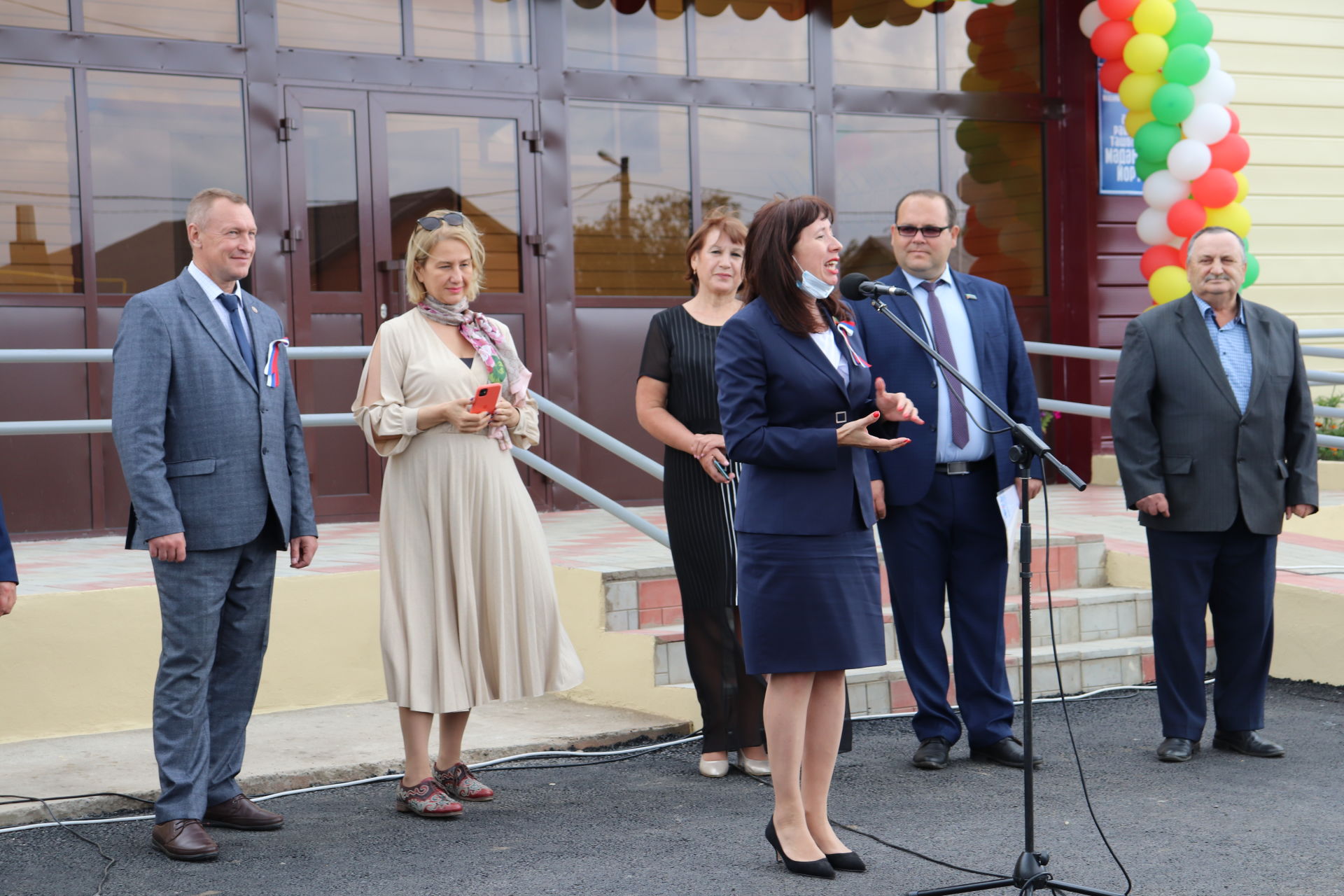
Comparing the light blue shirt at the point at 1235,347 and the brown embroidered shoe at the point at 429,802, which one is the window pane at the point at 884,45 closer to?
the light blue shirt at the point at 1235,347

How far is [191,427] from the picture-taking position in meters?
3.93

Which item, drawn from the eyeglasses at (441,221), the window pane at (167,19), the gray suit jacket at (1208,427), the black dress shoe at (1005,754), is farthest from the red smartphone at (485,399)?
the window pane at (167,19)

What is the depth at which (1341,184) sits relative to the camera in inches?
396

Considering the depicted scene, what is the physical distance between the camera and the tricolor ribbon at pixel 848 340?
3676mm

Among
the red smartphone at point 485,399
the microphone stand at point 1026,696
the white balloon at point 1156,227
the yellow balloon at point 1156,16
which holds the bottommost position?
the microphone stand at point 1026,696

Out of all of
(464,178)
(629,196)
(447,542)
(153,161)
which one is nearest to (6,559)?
(447,542)

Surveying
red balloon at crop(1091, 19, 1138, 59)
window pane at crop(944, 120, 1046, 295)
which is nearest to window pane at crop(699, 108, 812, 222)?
window pane at crop(944, 120, 1046, 295)

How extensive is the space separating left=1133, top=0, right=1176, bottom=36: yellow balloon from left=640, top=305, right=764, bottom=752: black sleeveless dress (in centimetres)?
479

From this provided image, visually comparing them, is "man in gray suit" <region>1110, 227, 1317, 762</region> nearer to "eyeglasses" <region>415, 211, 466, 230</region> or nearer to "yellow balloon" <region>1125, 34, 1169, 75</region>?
"eyeglasses" <region>415, 211, 466, 230</region>

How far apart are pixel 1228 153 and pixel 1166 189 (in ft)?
1.24

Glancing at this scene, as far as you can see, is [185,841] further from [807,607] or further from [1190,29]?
[1190,29]

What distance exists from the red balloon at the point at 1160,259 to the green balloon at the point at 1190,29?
1139 mm

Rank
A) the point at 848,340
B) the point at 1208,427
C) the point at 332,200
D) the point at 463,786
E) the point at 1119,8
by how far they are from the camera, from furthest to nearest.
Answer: the point at 1119,8 < the point at 332,200 < the point at 1208,427 < the point at 463,786 < the point at 848,340

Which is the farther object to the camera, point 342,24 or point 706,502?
point 342,24
